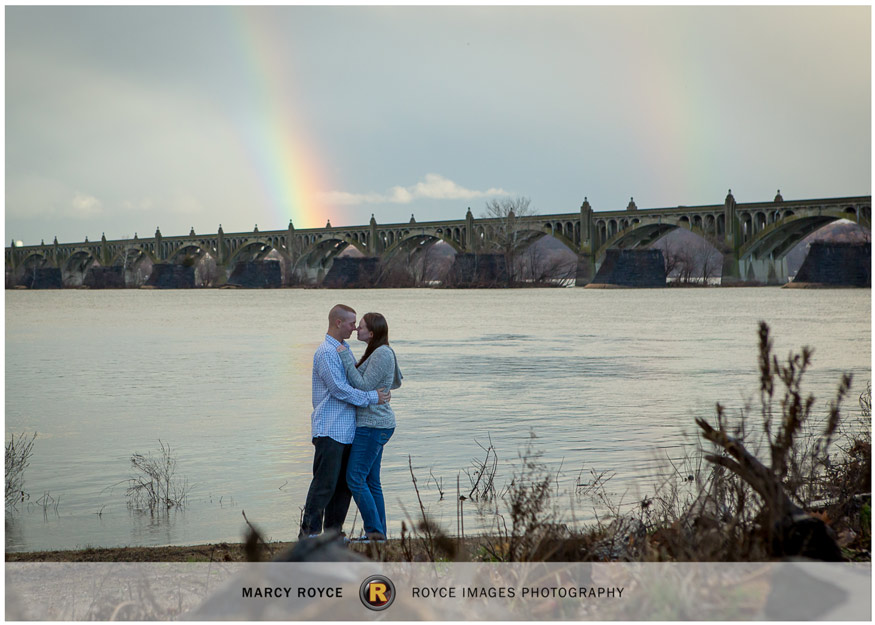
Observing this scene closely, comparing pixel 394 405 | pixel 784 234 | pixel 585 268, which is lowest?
pixel 394 405

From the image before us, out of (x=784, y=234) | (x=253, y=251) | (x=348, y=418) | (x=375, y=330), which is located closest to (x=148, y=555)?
(x=348, y=418)

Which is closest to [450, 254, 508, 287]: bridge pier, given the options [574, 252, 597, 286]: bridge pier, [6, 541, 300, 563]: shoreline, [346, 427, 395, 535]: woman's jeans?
[574, 252, 597, 286]: bridge pier

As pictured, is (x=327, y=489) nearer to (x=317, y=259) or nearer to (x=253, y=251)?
(x=317, y=259)

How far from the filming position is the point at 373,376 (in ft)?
17.9

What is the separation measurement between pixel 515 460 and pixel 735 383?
12839 mm

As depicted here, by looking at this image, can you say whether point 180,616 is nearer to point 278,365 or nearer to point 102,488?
point 102,488

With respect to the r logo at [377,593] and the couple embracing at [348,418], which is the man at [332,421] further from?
the r logo at [377,593]

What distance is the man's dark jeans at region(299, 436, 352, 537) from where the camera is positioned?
558cm

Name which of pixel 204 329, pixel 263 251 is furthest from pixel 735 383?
pixel 263 251

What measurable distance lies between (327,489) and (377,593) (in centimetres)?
298

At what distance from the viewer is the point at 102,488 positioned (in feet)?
33.9

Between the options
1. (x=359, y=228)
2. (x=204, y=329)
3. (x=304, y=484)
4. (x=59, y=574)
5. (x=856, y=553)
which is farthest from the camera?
(x=359, y=228)

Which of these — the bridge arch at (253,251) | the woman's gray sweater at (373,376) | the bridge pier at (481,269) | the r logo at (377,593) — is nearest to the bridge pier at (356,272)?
the bridge pier at (481,269)

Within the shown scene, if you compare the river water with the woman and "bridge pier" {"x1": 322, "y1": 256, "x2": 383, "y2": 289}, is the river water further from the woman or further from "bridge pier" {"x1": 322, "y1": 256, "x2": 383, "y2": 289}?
"bridge pier" {"x1": 322, "y1": 256, "x2": 383, "y2": 289}
